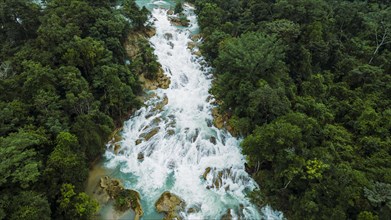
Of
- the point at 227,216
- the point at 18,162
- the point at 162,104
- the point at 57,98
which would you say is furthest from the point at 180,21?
the point at 18,162

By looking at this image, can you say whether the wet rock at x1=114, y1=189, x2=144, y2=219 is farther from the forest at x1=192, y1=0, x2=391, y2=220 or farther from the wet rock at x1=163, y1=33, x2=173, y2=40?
the wet rock at x1=163, y1=33, x2=173, y2=40

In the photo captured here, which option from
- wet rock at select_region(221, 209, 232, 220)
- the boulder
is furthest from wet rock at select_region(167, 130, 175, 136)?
the boulder

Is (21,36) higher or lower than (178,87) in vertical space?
higher

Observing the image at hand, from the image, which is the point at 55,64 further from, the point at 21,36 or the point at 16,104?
the point at 21,36

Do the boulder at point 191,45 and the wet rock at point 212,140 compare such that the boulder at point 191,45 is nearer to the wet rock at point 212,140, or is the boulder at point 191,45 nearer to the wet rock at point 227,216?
the wet rock at point 212,140

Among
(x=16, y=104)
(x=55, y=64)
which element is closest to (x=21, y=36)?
(x=55, y=64)

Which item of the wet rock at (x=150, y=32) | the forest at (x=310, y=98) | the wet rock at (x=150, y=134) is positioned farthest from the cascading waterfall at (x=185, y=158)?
the wet rock at (x=150, y=32)
